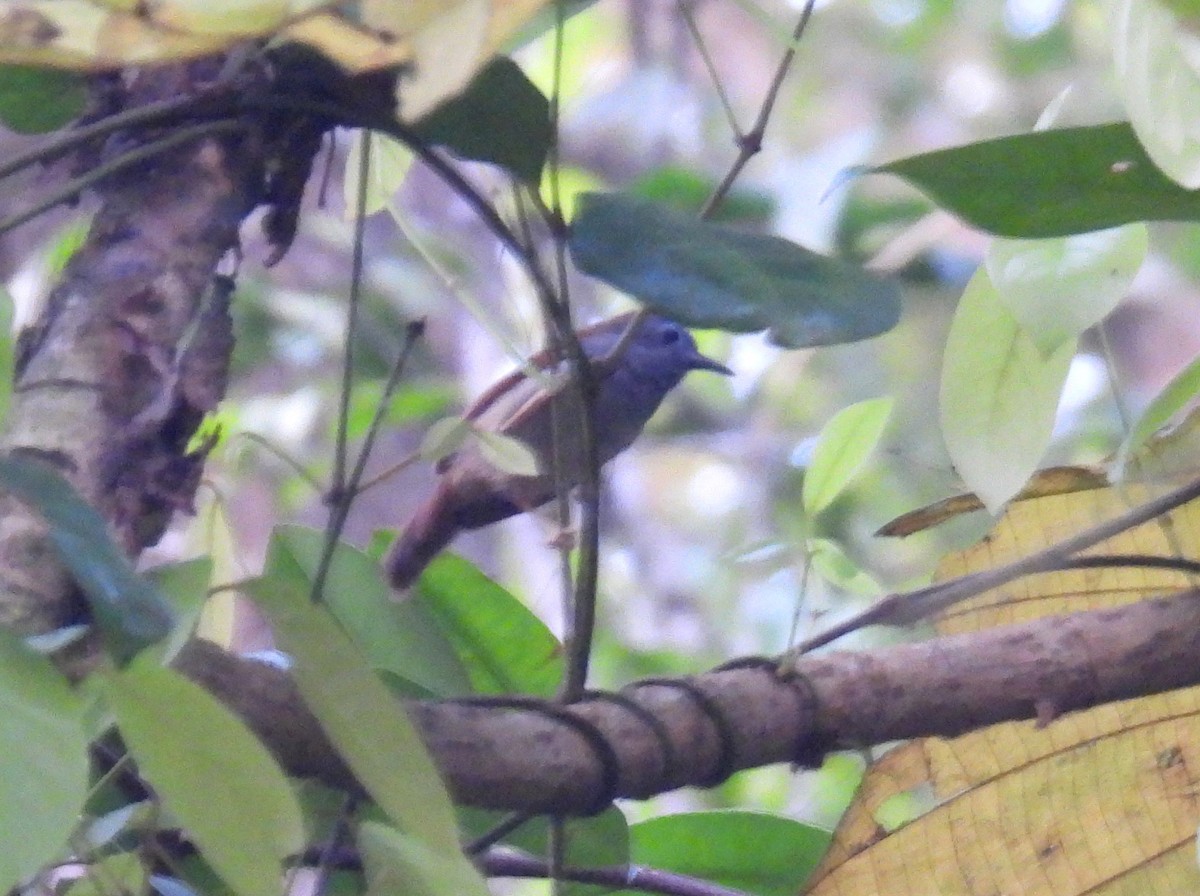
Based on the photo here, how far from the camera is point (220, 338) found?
0.88m

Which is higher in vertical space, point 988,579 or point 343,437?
point 343,437

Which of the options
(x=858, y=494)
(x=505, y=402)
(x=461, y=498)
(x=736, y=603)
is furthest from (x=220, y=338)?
A: (x=736, y=603)

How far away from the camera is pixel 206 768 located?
1.81ft

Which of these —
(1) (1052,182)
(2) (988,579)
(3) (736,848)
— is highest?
(1) (1052,182)

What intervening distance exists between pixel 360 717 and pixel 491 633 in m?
0.42

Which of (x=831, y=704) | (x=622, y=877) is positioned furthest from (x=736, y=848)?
(x=831, y=704)

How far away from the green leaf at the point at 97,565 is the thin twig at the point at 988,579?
1.33 feet

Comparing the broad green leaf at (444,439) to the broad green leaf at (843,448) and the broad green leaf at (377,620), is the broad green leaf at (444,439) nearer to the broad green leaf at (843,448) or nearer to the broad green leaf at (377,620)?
the broad green leaf at (377,620)

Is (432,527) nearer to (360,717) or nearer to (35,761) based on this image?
(360,717)

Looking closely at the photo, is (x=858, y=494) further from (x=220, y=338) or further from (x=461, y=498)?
(x=220, y=338)

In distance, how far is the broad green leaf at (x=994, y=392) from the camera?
823 millimetres

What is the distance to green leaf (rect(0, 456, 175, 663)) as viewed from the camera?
0.56 m

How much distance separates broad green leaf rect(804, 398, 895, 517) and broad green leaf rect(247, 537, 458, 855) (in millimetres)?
483

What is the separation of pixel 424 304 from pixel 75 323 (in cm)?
186
